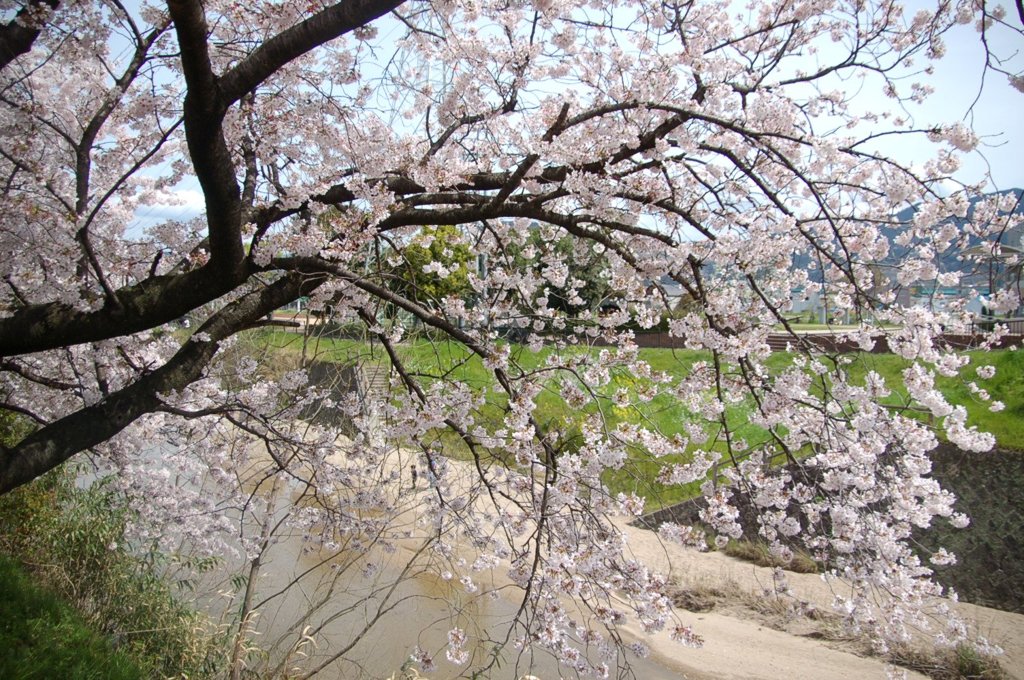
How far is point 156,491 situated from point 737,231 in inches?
180

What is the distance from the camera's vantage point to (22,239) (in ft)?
10.3

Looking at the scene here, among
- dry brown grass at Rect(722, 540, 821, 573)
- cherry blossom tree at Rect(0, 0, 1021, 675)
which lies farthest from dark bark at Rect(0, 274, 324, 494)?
dry brown grass at Rect(722, 540, 821, 573)

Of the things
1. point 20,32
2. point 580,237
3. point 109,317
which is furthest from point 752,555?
point 20,32

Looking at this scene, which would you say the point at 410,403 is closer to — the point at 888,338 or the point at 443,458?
the point at 443,458

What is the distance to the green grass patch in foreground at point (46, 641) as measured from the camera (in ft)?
11.0

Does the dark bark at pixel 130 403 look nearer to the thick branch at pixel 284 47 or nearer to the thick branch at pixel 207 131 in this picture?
the thick branch at pixel 207 131

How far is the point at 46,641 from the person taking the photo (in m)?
3.63

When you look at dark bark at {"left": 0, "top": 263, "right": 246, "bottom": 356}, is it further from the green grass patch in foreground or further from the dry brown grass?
the dry brown grass

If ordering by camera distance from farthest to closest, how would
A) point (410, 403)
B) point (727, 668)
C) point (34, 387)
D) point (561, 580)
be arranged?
point (727, 668)
point (34, 387)
point (410, 403)
point (561, 580)

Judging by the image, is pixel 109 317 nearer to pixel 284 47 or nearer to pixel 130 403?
pixel 130 403

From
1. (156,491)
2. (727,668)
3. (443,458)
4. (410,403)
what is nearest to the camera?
(410,403)

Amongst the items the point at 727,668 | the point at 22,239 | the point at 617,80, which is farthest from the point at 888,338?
the point at 727,668

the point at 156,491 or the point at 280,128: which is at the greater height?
the point at 280,128

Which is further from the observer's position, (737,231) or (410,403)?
(410,403)
